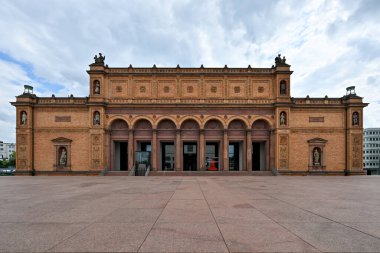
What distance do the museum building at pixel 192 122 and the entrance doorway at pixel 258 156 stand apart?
9.83ft

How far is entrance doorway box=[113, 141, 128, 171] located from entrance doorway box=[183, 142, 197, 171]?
1091 cm

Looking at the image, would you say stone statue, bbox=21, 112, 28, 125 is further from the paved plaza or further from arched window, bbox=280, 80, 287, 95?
arched window, bbox=280, 80, 287, 95

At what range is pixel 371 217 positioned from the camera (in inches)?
307

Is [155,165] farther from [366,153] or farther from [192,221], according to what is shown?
[366,153]

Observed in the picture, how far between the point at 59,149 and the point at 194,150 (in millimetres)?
22971

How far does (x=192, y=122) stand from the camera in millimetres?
35906

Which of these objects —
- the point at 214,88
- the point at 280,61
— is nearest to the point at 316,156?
the point at 280,61

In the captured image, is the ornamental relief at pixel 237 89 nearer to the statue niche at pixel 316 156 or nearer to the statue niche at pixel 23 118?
the statue niche at pixel 316 156

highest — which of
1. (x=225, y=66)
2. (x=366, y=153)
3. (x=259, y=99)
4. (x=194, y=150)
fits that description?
(x=225, y=66)

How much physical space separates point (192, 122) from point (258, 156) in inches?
565

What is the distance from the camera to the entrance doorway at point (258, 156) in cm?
3809

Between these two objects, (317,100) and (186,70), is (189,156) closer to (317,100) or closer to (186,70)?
(186,70)

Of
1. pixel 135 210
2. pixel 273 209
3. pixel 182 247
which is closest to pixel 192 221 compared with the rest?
pixel 182 247

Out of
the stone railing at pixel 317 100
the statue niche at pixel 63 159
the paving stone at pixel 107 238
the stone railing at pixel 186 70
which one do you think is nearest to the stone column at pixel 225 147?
the stone railing at pixel 186 70
